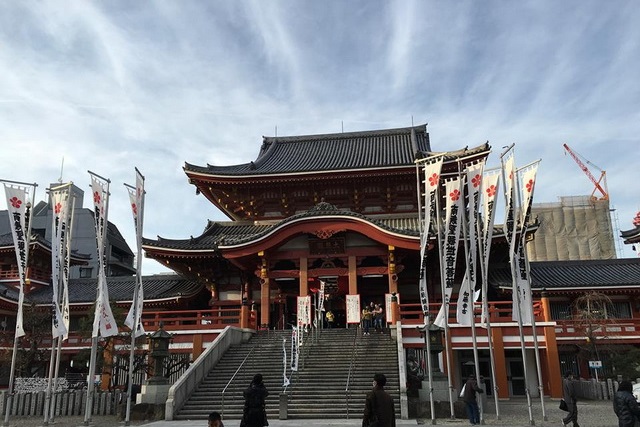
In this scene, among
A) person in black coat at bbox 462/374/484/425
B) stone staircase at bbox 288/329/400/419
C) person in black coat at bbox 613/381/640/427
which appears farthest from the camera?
stone staircase at bbox 288/329/400/419

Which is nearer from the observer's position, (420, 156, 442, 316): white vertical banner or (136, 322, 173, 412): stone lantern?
(420, 156, 442, 316): white vertical banner

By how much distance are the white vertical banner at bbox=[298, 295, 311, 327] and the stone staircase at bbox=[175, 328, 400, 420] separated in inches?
33.2

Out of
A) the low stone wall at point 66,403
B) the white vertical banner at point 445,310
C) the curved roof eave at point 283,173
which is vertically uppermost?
the curved roof eave at point 283,173

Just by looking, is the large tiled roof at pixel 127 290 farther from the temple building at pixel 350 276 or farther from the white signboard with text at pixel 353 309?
the white signboard with text at pixel 353 309

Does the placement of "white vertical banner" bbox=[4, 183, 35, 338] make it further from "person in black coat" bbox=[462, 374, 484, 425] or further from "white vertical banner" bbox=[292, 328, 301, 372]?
"person in black coat" bbox=[462, 374, 484, 425]

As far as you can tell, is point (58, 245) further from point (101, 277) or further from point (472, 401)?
point (472, 401)

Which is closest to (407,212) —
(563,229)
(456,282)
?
(456,282)

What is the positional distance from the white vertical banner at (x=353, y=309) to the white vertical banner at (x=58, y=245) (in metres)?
11.3

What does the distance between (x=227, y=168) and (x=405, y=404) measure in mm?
18513

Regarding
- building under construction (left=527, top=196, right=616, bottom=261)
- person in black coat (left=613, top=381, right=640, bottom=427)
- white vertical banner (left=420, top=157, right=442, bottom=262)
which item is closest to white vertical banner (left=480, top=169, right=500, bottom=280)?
white vertical banner (left=420, top=157, right=442, bottom=262)

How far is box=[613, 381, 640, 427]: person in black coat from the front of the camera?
8.84 meters

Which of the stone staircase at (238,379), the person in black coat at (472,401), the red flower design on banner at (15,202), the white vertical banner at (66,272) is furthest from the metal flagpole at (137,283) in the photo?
the person in black coat at (472,401)

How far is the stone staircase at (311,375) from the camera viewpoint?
637 inches

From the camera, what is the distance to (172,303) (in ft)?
89.9
